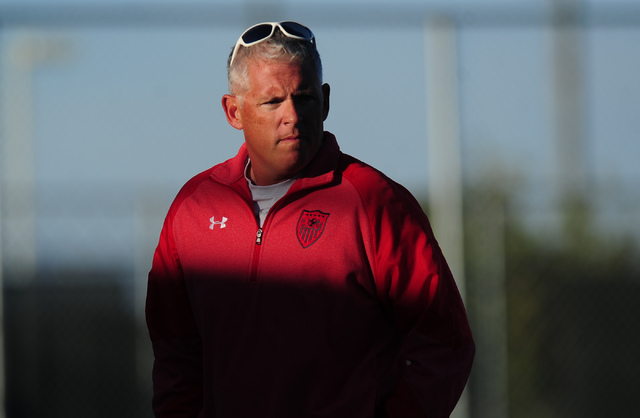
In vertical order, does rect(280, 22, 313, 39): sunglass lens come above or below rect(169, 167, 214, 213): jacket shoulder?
above

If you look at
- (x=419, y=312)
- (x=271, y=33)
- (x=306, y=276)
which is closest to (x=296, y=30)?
(x=271, y=33)

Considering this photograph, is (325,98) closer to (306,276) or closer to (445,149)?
(306,276)

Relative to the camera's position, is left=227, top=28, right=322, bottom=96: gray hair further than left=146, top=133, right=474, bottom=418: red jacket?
Yes

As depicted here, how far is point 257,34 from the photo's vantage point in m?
1.92

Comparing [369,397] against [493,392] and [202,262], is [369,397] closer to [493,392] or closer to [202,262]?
[202,262]

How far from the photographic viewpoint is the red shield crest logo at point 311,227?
180 cm

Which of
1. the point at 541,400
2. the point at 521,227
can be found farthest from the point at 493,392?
the point at 521,227

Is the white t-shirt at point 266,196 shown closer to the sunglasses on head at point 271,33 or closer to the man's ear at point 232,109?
the man's ear at point 232,109

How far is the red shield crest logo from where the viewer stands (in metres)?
1.80

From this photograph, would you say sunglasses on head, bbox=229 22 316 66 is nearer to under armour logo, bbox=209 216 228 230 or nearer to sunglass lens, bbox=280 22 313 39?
sunglass lens, bbox=280 22 313 39

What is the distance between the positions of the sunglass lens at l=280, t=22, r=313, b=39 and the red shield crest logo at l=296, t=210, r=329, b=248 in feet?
1.46

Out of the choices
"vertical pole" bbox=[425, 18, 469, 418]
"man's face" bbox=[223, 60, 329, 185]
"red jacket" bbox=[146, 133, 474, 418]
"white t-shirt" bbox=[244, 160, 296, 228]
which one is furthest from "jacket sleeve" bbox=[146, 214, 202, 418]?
"vertical pole" bbox=[425, 18, 469, 418]

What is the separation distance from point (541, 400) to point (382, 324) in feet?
10.8

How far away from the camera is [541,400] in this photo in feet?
15.6
